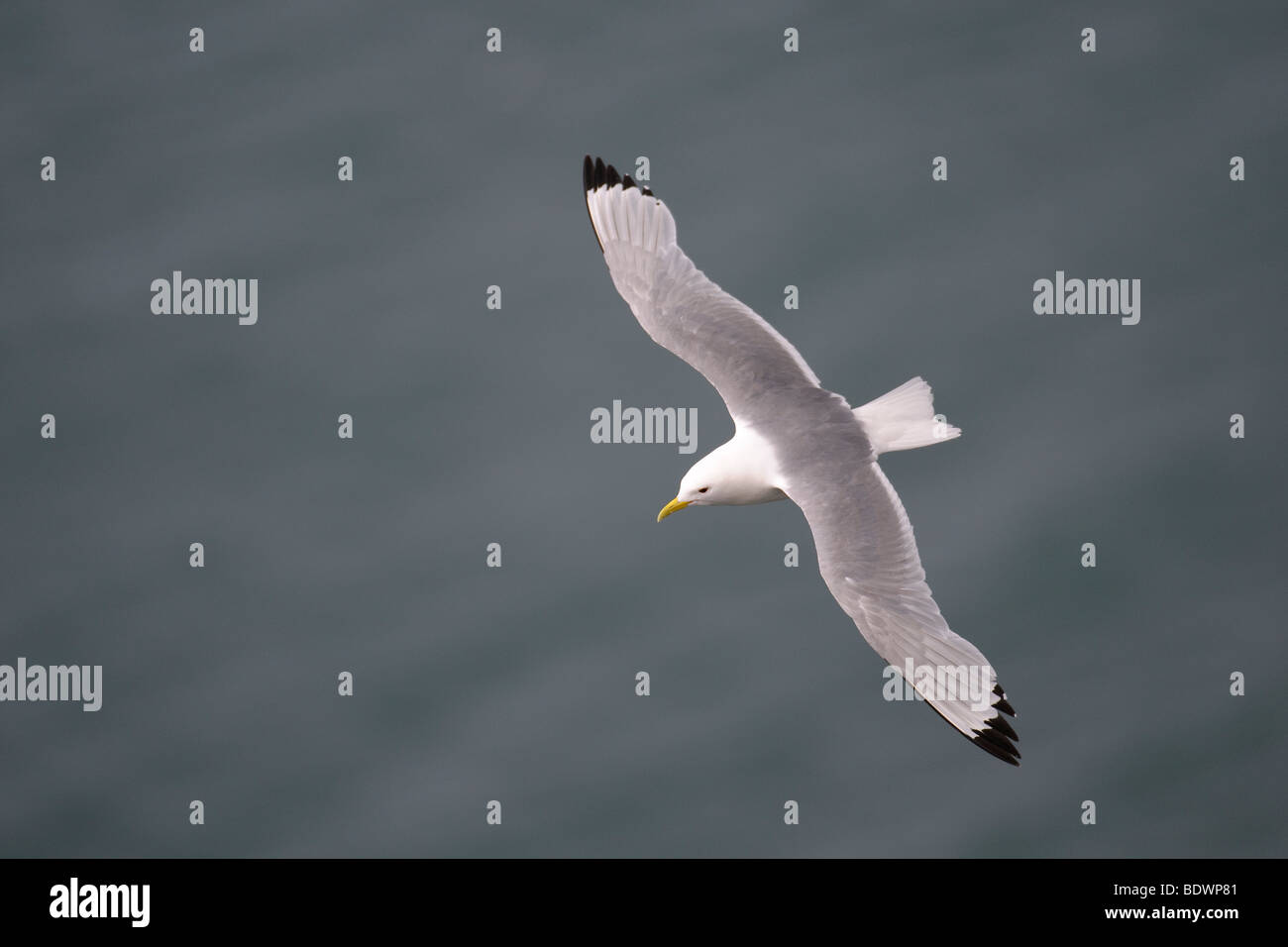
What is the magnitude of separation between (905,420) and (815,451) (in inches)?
22.3

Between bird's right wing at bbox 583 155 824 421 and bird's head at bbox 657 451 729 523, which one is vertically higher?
bird's right wing at bbox 583 155 824 421

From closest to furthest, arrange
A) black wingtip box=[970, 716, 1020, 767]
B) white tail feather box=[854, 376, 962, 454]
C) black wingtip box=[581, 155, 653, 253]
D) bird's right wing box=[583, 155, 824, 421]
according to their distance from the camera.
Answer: black wingtip box=[970, 716, 1020, 767] → white tail feather box=[854, 376, 962, 454] → bird's right wing box=[583, 155, 824, 421] → black wingtip box=[581, 155, 653, 253]

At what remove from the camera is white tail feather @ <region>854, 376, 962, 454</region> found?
1080 centimetres

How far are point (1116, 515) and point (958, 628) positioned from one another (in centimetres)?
203

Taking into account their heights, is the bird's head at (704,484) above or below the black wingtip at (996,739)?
above

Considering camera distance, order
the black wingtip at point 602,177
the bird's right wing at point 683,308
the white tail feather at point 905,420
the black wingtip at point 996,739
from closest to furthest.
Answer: the black wingtip at point 996,739 → the white tail feather at point 905,420 → the bird's right wing at point 683,308 → the black wingtip at point 602,177

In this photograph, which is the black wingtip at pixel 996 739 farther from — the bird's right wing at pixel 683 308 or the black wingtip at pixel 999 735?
the bird's right wing at pixel 683 308

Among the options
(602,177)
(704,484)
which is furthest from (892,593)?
(602,177)

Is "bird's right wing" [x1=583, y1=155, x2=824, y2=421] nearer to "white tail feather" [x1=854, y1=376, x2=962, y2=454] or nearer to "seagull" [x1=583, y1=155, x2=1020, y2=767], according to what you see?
"seagull" [x1=583, y1=155, x2=1020, y2=767]

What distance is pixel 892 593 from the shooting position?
1014 cm

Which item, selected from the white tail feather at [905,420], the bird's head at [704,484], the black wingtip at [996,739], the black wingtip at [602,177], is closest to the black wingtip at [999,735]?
the black wingtip at [996,739]

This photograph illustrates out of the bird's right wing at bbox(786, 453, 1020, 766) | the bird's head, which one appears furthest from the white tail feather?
the bird's head

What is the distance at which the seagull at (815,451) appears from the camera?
9898 millimetres

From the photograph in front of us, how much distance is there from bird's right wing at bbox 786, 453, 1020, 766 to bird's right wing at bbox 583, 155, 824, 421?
69 cm
